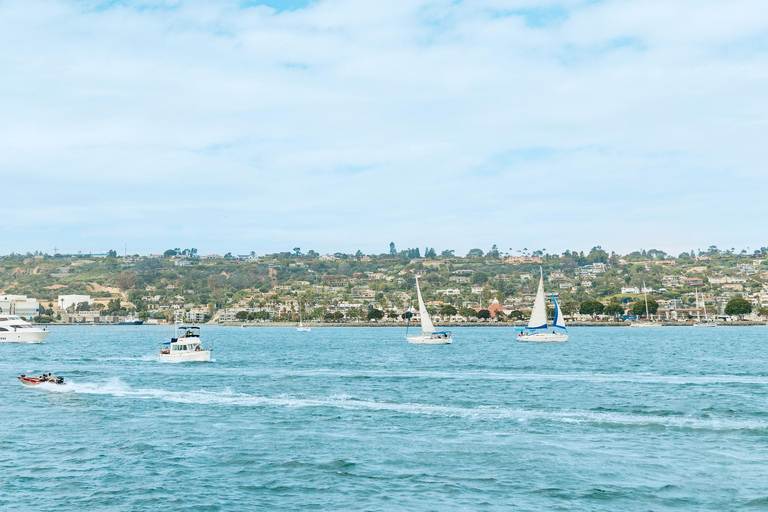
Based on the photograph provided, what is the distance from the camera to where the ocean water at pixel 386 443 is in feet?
77.2

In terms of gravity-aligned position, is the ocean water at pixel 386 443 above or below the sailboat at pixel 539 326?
below

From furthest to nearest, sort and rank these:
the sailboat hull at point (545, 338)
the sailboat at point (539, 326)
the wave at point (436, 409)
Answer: the sailboat at point (539, 326)
the sailboat hull at point (545, 338)
the wave at point (436, 409)

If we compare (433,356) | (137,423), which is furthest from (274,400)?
(433,356)

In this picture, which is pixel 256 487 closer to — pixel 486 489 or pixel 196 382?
pixel 486 489

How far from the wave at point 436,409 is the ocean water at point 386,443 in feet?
0.41

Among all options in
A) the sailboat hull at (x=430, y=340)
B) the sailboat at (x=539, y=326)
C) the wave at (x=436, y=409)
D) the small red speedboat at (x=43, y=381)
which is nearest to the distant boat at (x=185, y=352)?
the small red speedboat at (x=43, y=381)

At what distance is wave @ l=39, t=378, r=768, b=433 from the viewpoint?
35094 millimetres

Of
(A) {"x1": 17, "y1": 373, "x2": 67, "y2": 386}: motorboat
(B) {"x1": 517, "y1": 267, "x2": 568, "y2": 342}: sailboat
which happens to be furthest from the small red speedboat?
(B) {"x1": 517, "y1": 267, "x2": 568, "y2": 342}: sailboat

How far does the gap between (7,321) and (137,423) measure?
9704 centimetres

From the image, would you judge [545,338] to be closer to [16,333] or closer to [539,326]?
[539,326]

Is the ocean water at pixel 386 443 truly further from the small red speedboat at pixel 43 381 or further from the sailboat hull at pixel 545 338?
the sailboat hull at pixel 545 338

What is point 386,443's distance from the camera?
31.0 meters

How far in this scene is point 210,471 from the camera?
26766mm

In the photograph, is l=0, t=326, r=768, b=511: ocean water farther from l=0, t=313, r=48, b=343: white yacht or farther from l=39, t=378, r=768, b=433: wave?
l=0, t=313, r=48, b=343: white yacht
